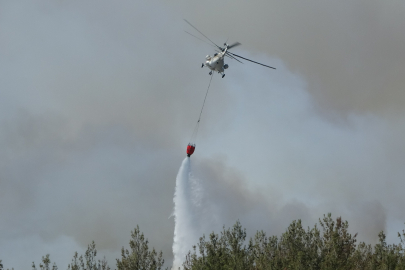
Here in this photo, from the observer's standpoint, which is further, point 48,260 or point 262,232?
point 262,232

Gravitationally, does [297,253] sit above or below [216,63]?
below

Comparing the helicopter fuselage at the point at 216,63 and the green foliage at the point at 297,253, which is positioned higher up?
the helicopter fuselage at the point at 216,63

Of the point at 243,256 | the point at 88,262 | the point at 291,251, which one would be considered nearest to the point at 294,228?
the point at 291,251

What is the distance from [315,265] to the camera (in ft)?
225

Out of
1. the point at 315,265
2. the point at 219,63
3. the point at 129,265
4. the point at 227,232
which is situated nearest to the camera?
the point at 315,265

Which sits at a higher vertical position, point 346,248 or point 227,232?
point 227,232

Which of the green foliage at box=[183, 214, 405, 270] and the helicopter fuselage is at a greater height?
the helicopter fuselage

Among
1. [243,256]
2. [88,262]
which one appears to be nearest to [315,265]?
[243,256]

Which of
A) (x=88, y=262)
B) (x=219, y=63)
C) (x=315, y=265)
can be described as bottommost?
(x=315, y=265)

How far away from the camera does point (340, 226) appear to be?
74.4m

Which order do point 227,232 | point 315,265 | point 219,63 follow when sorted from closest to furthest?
point 315,265, point 227,232, point 219,63

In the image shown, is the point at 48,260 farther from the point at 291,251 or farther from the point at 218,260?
the point at 291,251

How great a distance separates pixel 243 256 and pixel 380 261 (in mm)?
18133

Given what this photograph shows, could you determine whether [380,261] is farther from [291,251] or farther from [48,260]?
[48,260]
